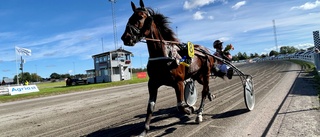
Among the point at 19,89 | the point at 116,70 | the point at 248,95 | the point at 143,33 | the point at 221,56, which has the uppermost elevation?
the point at 116,70

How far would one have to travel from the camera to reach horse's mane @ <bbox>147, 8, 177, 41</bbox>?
4992mm

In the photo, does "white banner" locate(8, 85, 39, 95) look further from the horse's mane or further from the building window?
the horse's mane

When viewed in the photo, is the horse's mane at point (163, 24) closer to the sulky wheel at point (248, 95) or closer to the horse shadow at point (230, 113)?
the horse shadow at point (230, 113)

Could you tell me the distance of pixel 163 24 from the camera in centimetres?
511

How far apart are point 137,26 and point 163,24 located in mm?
944

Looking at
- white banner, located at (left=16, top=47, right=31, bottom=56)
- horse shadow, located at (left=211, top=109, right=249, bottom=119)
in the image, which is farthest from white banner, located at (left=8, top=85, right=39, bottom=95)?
horse shadow, located at (left=211, top=109, right=249, bottom=119)

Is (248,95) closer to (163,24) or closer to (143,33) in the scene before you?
(163,24)

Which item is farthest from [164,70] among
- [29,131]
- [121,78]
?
[121,78]

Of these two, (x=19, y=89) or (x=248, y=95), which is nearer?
(x=248, y=95)

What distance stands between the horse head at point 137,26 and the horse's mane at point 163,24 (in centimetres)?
36

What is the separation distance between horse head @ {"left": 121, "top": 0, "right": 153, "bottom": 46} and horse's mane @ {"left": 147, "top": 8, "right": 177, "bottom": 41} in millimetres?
364

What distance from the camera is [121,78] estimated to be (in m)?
39.8

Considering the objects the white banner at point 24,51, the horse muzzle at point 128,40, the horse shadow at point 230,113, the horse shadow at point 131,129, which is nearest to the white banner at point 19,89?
the white banner at point 24,51

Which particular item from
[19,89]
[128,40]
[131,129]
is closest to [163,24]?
[128,40]
